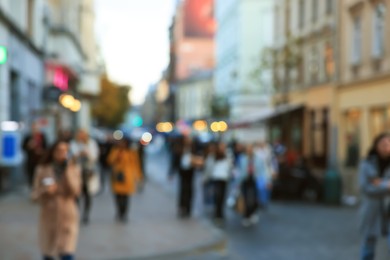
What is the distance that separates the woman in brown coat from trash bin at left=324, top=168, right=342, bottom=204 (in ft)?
45.9

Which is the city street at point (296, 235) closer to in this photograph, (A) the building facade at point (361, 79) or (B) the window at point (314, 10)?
(A) the building facade at point (361, 79)

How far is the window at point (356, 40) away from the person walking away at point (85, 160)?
12.3 m

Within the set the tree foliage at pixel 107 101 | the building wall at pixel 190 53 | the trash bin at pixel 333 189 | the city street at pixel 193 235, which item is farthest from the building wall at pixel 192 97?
the city street at pixel 193 235

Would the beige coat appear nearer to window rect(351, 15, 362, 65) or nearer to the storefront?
the storefront

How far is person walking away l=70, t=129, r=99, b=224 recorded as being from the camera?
14372mm

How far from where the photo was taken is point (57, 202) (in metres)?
7.89

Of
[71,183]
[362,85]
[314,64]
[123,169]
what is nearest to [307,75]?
[314,64]

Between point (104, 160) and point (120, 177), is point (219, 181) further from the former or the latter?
point (104, 160)

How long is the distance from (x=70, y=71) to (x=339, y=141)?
13.6 meters

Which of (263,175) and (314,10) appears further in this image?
(314,10)

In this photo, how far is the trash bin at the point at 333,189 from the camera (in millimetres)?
21031

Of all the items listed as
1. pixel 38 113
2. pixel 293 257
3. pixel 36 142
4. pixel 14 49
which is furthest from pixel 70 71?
pixel 293 257

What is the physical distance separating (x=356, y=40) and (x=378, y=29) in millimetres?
2125

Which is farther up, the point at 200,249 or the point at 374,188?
the point at 374,188
